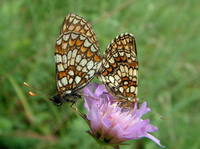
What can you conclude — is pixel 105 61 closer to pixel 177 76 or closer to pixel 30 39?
pixel 30 39

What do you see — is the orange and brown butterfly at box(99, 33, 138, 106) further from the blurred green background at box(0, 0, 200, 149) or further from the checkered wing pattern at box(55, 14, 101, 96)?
the blurred green background at box(0, 0, 200, 149)

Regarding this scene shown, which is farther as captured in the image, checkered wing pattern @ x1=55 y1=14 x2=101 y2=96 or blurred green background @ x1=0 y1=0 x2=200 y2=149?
blurred green background @ x1=0 y1=0 x2=200 y2=149

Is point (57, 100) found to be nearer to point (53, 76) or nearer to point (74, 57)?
point (74, 57)

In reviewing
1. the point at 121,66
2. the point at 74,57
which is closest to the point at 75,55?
the point at 74,57

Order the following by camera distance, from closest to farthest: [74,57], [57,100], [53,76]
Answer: [57,100], [74,57], [53,76]

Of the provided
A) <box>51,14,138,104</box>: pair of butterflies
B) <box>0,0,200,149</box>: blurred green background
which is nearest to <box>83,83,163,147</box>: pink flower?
<box>51,14,138,104</box>: pair of butterflies

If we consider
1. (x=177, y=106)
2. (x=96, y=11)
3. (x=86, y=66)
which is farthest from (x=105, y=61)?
(x=96, y=11)
